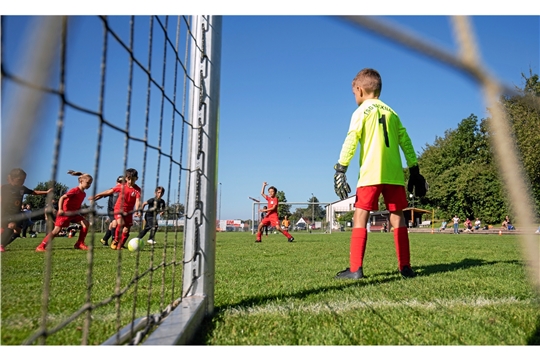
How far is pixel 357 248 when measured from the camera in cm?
399

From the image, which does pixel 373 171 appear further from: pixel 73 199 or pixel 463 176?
pixel 463 176

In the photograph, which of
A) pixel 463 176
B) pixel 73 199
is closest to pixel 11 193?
pixel 73 199

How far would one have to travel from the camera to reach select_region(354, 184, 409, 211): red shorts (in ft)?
13.3

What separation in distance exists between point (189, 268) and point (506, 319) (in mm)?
1636

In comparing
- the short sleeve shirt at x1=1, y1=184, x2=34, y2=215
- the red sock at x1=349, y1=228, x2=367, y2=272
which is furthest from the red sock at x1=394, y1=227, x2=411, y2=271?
the short sleeve shirt at x1=1, y1=184, x2=34, y2=215

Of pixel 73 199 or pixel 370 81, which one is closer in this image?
pixel 370 81

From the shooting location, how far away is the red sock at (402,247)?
413 cm

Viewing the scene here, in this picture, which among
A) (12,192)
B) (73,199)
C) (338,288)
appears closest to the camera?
(12,192)

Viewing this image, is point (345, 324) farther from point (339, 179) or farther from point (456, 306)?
point (339, 179)

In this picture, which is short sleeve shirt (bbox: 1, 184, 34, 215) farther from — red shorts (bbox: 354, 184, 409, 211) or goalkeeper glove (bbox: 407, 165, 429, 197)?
Result: goalkeeper glove (bbox: 407, 165, 429, 197)

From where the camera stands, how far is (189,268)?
7.72 ft

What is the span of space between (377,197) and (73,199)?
543cm

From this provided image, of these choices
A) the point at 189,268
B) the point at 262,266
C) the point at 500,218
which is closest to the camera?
the point at 189,268
